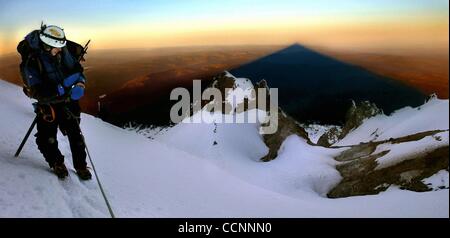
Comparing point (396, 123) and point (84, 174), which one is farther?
point (396, 123)

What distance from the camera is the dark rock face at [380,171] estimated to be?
10.4 meters

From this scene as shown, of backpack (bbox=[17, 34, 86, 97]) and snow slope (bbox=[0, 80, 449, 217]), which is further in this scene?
backpack (bbox=[17, 34, 86, 97])

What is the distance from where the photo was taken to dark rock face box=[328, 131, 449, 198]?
34.3 ft

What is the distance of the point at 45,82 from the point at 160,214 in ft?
6.83

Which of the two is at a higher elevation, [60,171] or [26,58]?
[26,58]

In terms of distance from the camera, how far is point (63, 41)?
4.49 meters

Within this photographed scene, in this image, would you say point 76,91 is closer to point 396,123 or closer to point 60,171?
point 60,171

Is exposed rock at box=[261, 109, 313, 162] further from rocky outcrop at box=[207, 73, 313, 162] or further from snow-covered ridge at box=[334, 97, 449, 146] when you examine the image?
snow-covered ridge at box=[334, 97, 449, 146]

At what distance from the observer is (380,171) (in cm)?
1231

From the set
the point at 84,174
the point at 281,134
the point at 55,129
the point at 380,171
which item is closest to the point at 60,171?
the point at 84,174

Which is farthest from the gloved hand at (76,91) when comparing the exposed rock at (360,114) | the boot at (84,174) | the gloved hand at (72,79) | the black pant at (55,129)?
the exposed rock at (360,114)

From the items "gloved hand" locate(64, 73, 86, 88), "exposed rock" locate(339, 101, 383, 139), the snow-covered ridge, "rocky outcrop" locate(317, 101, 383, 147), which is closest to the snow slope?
"gloved hand" locate(64, 73, 86, 88)
